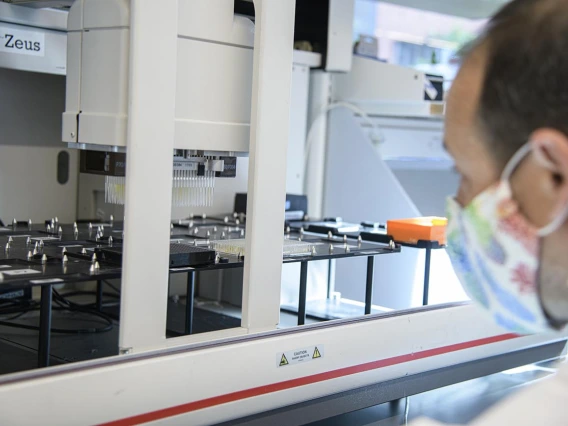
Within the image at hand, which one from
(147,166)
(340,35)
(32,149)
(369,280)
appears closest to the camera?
(147,166)

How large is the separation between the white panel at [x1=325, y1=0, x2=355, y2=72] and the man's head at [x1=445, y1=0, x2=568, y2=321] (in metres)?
2.37

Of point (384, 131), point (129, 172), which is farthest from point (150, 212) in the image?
point (384, 131)

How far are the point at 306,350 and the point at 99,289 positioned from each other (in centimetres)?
94

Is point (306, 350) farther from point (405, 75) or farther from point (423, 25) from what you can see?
point (423, 25)

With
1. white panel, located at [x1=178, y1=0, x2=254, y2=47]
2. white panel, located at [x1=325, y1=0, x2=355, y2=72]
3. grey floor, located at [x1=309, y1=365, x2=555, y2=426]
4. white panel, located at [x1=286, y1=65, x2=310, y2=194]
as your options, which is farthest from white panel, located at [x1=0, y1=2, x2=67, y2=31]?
grey floor, located at [x1=309, y1=365, x2=555, y2=426]

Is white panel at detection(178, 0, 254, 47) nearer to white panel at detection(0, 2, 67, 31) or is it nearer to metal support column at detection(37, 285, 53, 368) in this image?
metal support column at detection(37, 285, 53, 368)

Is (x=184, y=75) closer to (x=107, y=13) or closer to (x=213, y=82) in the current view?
(x=213, y=82)

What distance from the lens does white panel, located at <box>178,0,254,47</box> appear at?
1703mm

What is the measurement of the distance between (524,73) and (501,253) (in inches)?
9.1

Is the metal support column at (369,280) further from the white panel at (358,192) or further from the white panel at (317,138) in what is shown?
the white panel at (317,138)

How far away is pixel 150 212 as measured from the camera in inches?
63.4

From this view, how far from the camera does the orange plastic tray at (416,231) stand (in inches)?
95.7

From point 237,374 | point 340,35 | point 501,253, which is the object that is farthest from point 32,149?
point 501,253

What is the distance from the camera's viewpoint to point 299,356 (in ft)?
6.20
